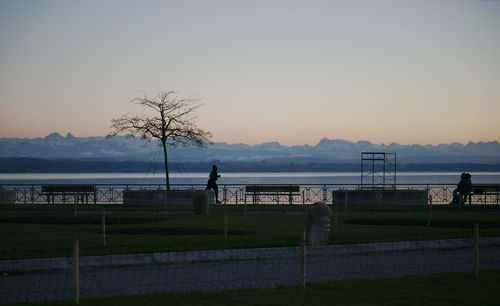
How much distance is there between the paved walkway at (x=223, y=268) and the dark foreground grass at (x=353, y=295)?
67 centimetres

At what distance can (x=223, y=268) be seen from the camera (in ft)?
44.0

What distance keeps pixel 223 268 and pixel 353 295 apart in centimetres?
375

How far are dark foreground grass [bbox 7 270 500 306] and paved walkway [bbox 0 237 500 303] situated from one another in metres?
0.67

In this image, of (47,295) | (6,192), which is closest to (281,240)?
(47,295)

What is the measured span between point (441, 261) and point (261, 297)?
584 cm

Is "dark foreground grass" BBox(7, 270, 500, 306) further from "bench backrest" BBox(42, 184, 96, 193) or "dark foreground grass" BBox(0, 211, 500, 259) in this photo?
"bench backrest" BBox(42, 184, 96, 193)

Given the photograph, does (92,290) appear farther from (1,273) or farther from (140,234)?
(140,234)

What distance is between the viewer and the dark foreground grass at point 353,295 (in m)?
9.73

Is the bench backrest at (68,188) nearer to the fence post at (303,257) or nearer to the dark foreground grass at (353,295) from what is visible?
the dark foreground grass at (353,295)

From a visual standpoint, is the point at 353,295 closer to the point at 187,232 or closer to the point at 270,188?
the point at 187,232

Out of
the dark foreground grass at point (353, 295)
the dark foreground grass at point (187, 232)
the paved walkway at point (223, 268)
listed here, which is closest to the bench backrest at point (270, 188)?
the dark foreground grass at point (187, 232)

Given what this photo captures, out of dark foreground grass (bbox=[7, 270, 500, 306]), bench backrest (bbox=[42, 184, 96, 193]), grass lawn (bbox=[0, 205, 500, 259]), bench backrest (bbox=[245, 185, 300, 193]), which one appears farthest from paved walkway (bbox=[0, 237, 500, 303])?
bench backrest (bbox=[42, 184, 96, 193])

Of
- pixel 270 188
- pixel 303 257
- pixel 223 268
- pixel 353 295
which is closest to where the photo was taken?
pixel 353 295

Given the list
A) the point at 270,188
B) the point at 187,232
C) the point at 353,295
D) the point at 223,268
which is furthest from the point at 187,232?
the point at 270,188
